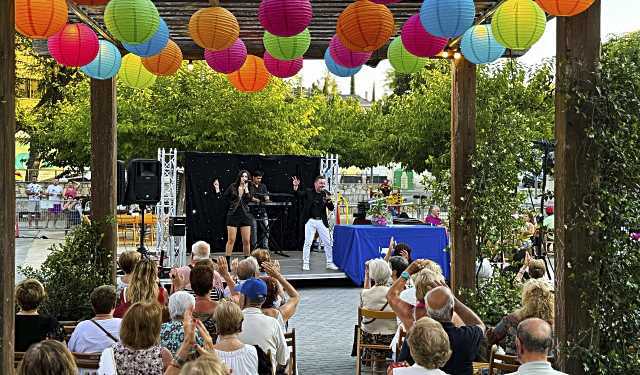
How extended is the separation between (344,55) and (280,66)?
95 cm

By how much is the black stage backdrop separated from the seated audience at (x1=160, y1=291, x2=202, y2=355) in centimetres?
1066

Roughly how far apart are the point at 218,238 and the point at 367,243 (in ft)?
14.1

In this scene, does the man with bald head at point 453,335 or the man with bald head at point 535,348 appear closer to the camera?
the man with bald head at point 535,348

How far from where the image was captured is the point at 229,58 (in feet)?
25.8

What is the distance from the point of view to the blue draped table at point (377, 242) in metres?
12.7

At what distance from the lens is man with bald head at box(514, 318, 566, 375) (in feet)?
12.6

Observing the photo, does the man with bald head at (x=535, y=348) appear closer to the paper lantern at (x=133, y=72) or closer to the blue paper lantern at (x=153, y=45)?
the blue paper lantern at (x=153, y=45)

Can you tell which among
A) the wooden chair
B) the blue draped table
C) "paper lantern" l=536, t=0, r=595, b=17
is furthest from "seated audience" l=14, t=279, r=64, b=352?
the blue draped table

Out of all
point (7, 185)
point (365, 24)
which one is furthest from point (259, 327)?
point (365, 24)

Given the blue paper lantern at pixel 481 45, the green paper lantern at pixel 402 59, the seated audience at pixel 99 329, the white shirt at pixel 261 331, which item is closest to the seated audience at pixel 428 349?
the white shirt at pixel 261 331

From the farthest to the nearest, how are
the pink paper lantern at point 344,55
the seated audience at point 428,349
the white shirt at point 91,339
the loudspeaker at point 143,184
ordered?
the loudspeaker at point 143,184 → the pink paper lantern at point 344,55 → the white shirt at point 91,339 → the seated audience at point 428,349

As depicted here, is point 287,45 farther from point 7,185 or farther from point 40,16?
point 7,185

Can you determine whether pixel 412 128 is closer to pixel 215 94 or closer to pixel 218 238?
pixel 215 94

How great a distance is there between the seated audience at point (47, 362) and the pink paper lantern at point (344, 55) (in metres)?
5.14
